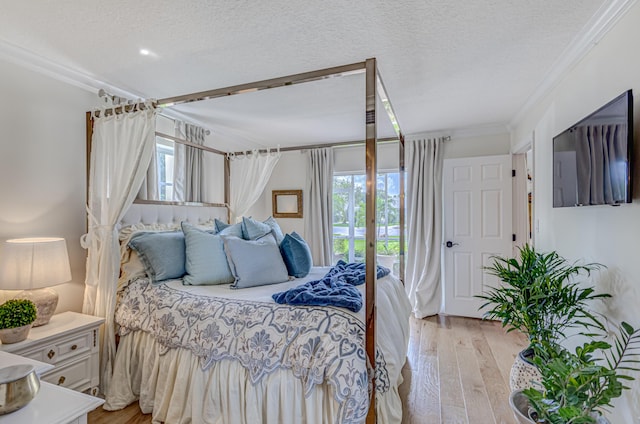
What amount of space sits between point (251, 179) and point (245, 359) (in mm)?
2466

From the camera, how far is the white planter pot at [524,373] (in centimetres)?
192

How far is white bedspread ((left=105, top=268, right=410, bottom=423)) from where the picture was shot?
1.60m

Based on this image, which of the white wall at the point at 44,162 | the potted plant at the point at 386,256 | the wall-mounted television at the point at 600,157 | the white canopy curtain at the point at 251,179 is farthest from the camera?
the potted plant at the point at 386,256

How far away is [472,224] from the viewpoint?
4.02 m

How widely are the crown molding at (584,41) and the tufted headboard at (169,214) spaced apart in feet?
11.4

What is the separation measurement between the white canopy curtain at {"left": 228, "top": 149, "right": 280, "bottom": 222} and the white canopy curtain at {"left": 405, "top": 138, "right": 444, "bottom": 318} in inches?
76.1

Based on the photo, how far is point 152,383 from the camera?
204cm

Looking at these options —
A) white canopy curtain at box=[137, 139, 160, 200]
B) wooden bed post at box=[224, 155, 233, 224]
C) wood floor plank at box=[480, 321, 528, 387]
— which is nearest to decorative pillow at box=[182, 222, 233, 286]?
white canopy curtain at box=[137, 139, 160, 200]

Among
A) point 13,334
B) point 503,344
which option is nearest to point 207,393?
point 13,334

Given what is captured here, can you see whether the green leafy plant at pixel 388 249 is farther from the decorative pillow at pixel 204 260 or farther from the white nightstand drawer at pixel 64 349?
the white nightstand drawer at pixel 64 349

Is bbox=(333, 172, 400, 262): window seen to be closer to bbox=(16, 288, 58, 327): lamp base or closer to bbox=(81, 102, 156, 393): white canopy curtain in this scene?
bbox=(81, 102, 156, 393): white canopy curtain

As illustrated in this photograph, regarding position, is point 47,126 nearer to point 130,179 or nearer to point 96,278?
point 130,179

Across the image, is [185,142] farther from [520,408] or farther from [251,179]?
[520,408]

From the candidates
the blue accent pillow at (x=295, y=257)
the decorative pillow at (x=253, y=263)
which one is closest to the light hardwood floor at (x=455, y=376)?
the decorative pillow at (x=253, y=263)
